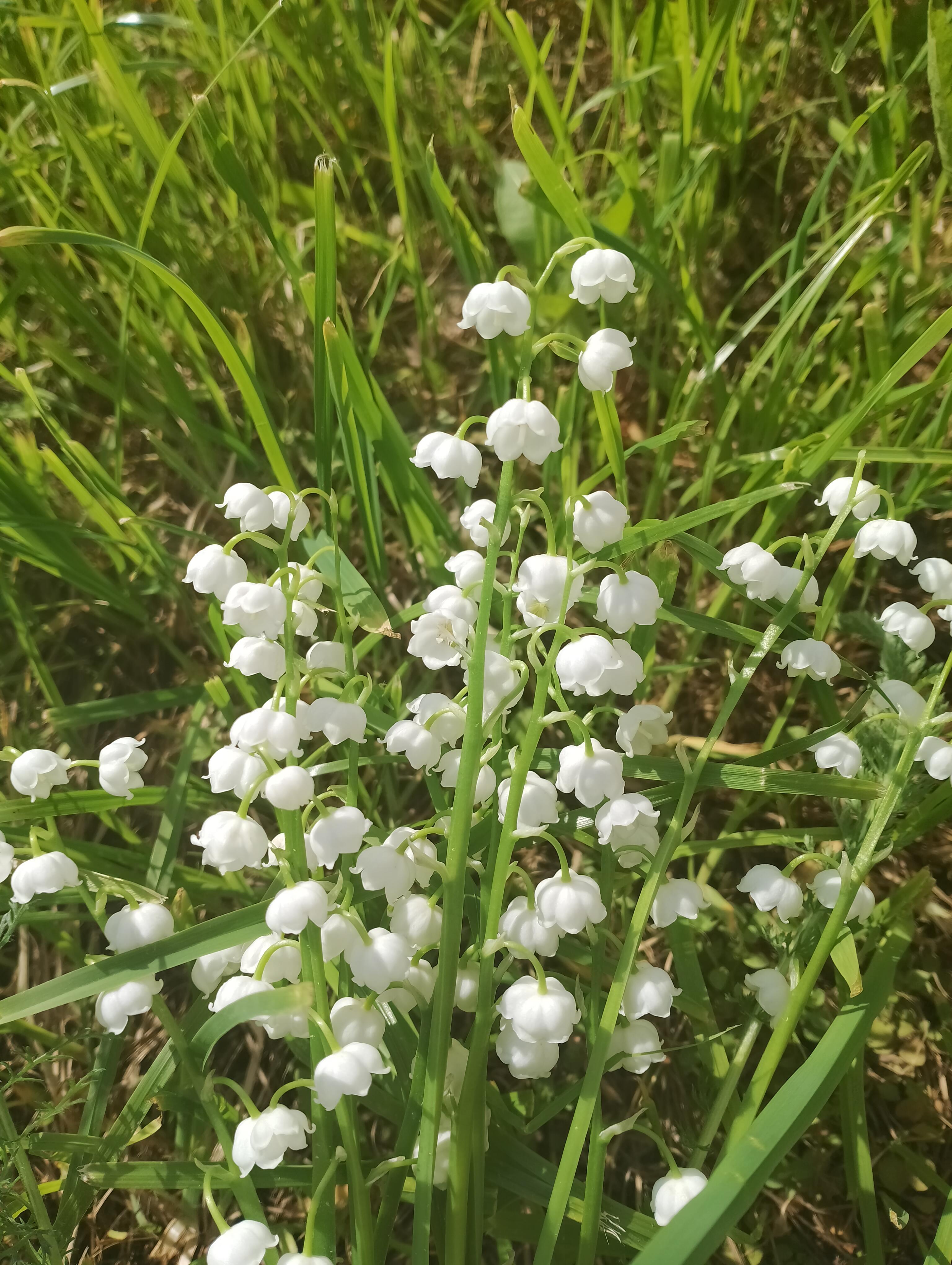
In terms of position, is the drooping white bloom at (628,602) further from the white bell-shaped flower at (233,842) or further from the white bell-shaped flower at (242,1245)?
the white bell-shaped flower at (242,1245)

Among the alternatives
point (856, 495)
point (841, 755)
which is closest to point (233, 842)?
point (841, 755)

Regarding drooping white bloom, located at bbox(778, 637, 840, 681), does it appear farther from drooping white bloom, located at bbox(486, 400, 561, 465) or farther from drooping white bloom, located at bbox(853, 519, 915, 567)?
drooping white bloom, located at bbox(486, 400, 561, 465)

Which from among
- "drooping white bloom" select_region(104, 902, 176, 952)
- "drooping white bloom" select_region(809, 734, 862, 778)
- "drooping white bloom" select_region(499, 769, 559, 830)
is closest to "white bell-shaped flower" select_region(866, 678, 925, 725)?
"drooping white bloom" select_region(809, 734, 862, 778)

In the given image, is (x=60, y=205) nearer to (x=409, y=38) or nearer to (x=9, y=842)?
(x=409, y=38)

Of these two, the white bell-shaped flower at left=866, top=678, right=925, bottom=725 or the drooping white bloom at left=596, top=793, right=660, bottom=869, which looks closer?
the drooping white bloom at left=596, top=793, right=660, bottom=869

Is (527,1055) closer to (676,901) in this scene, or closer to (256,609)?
(676,901)

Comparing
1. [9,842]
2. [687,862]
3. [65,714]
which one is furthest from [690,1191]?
[65,714]
